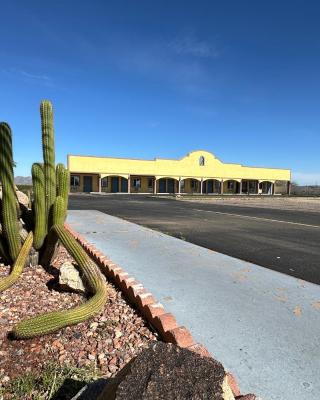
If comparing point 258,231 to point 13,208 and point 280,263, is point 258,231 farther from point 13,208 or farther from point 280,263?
point 13,208

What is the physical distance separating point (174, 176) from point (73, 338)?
1814 inches

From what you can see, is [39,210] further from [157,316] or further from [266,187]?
[266,187]

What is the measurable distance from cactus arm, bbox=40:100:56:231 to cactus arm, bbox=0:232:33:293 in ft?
1.95

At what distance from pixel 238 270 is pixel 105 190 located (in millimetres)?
41412

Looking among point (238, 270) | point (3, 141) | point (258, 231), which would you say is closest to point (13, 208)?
point (3, 141)

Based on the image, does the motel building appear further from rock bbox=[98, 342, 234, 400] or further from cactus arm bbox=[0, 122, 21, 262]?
rock bbox=[98, 342, 234, 400]

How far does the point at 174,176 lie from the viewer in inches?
1925

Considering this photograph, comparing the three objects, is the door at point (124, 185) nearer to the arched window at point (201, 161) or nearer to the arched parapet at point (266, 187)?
the arched window at point (201, 161)

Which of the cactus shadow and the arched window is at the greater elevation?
the arched window

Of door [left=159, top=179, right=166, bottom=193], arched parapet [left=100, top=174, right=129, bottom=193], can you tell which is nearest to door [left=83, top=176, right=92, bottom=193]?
arched parapet [left=100, top=174, right=129, bottom=193]

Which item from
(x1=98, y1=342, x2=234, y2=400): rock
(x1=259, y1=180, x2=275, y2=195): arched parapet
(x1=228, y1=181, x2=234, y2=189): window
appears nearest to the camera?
(x1=98, y1=342, x2=234, y2=400): rock

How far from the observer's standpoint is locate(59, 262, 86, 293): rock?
4.17m

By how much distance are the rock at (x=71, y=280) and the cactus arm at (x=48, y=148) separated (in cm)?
147

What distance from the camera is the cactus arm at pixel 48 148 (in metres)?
5.40
